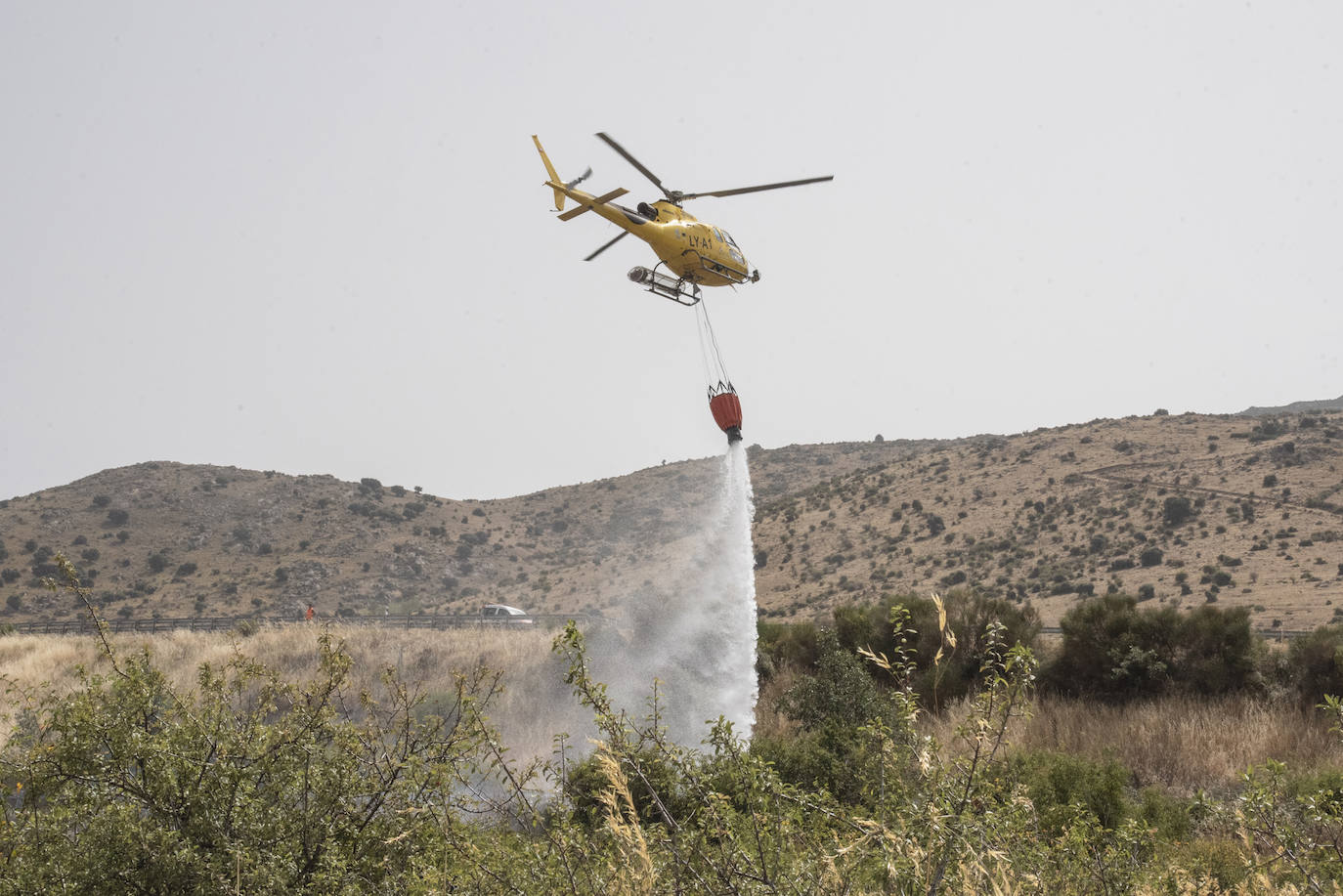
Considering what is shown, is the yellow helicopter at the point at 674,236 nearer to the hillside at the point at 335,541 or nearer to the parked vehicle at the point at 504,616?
the parked vehicle at the point at 504,616

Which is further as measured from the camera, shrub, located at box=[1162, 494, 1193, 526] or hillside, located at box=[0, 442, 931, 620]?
hillside, located at box=[0, 442, 931, 620]

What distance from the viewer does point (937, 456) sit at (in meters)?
91.9

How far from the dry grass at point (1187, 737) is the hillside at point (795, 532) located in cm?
2282

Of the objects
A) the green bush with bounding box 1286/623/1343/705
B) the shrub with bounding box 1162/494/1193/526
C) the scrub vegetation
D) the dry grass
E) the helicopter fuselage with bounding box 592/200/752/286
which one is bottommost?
the dry grass

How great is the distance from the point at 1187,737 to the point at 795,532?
59.5m

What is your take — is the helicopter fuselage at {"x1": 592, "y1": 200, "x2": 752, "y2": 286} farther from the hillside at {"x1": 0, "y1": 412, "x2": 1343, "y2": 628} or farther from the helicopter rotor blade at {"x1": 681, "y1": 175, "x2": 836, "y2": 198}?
the hillside at {"x1": 0, "y1": 412, "x2": 1343, "y2": 628}

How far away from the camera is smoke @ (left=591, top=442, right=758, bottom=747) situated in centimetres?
3102

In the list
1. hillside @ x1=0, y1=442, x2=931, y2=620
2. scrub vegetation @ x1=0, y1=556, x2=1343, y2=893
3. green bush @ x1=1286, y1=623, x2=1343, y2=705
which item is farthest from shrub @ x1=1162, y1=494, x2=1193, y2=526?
scrub vegetation @ x1=0, y1=556, x2=1343, y2=893

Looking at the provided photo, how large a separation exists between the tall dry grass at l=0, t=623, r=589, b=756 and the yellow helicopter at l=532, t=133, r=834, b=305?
16.1 m

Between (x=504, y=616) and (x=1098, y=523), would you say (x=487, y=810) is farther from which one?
(x=1098, y=523)

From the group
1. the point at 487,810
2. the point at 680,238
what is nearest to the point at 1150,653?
the point at 680,238

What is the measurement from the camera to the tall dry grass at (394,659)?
37.4 m

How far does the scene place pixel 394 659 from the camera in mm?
43625

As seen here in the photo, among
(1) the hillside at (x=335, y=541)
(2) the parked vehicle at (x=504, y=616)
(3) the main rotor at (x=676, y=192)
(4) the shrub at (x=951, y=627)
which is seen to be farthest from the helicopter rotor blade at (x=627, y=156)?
(1) the hillside at (x=335, y=541)
